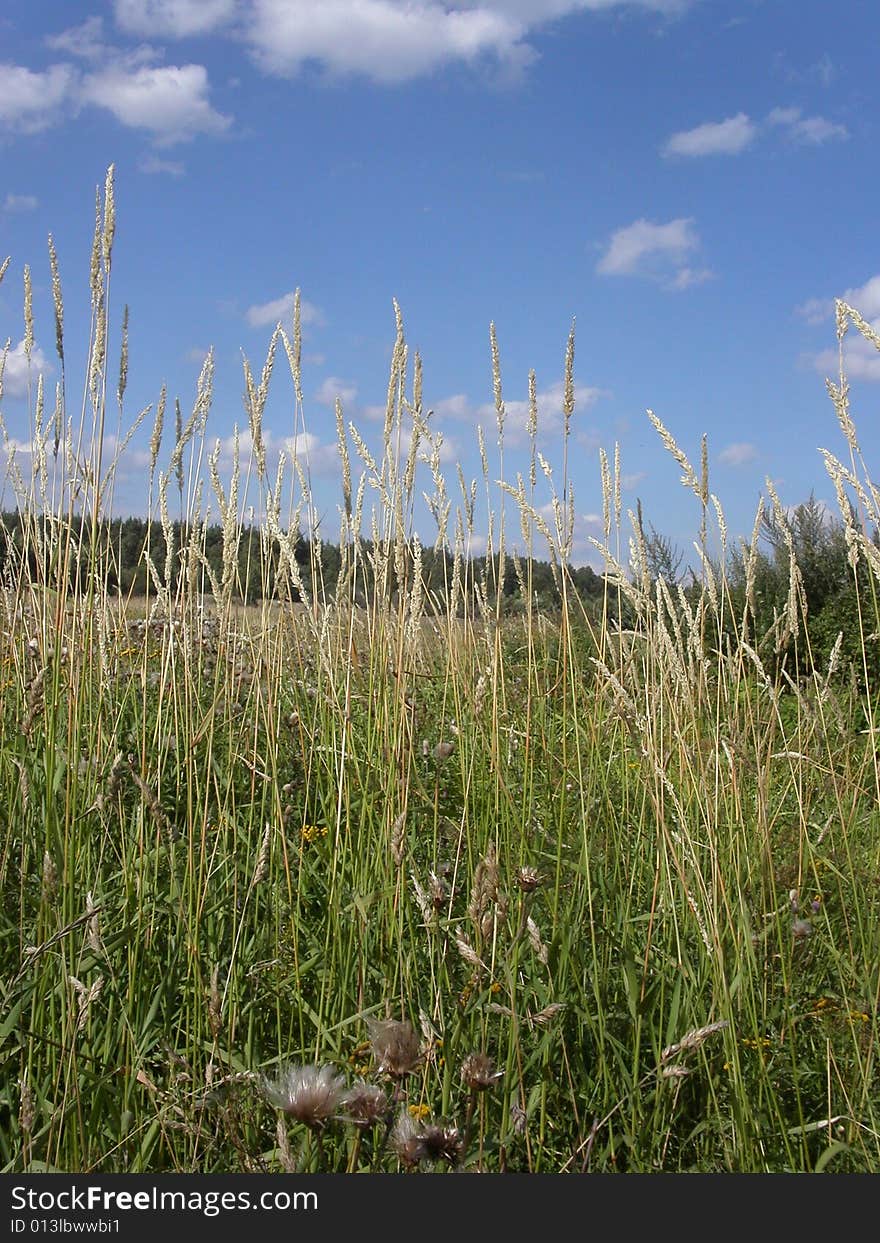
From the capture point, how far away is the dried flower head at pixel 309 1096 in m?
1.02

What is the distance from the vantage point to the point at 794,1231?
4.43 ft

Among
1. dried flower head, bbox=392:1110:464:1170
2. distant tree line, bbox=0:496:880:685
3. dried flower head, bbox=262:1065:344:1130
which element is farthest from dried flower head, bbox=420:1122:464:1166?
distant tree line, bbox=0:496:880:685

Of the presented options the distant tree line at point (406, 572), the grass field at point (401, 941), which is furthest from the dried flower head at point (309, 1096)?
the distant tree line at point (406, 572)

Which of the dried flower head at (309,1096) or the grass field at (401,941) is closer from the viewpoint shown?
the dried flower head at (309,1096)

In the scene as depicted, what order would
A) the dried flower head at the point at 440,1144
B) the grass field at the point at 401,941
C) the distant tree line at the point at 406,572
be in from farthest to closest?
the distant tree line at the point at 406,572 < the grass field at the point at 401,941 < the dried flower head at the point at 440,1144

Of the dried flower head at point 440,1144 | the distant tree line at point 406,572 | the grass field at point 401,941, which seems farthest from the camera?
the distant tree line at point 406,572

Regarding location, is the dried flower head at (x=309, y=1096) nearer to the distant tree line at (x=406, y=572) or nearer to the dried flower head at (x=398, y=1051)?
the dried flower head at (x=398, y=1051)

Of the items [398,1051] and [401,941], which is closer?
[398,1051]

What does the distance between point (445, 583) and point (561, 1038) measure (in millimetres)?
1322

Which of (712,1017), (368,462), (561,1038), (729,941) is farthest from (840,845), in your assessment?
(368,462)

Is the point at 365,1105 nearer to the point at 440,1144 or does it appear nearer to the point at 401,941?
the point at 440,1144

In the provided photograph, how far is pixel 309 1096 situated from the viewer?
1.03 meters

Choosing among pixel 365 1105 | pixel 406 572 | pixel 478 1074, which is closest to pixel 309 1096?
pixel 365 1105

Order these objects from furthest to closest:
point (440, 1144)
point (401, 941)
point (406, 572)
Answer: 1. point (406, 572)
2. point (401, 941)
3. point (440, 1144)
